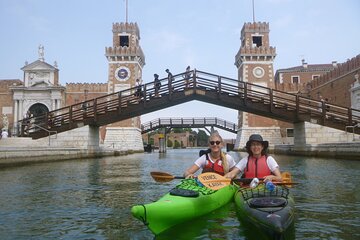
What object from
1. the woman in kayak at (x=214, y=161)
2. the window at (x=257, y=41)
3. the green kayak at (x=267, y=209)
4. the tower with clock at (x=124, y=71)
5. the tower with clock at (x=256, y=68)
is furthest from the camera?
the window at (x=257, y=41)

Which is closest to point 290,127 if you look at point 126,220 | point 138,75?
point 138,75

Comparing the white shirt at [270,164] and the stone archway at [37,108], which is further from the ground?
the stone archway at [37,108]

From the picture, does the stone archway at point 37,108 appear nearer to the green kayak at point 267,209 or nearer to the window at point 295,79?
the window at point 295,79

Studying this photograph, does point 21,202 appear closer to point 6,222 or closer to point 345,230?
point 6,222

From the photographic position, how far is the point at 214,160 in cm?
690

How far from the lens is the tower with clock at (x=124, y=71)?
42594 millimetres

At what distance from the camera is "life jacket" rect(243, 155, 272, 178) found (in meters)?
6.32

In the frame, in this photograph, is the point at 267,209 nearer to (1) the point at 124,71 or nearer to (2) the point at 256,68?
(1) the point at 124,71

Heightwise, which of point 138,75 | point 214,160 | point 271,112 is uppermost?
point 138,75

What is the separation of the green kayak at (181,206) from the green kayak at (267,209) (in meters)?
0.52

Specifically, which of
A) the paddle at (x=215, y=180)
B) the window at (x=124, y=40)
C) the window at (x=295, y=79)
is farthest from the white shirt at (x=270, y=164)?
the window at (x=295, y=79)

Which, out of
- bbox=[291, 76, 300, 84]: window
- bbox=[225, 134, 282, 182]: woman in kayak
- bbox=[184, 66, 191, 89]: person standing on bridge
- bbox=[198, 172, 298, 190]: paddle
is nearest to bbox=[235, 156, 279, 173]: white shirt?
bbox=[225, 134, 282, 182]: woman in kayak

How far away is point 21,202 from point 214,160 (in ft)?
13.1

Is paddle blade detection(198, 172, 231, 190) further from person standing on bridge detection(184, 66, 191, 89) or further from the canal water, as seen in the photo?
person standing on bridge detection(184, 66, 191, 89)
